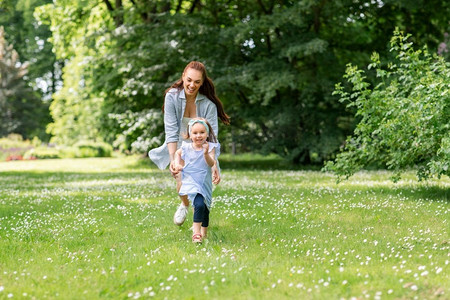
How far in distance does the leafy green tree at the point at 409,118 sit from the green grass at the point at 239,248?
74 cm

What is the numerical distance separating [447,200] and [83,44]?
58.1 ft

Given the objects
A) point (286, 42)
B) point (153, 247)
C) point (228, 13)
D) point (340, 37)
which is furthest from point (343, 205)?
point (228, 13)

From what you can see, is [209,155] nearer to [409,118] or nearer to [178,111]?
[178,111]

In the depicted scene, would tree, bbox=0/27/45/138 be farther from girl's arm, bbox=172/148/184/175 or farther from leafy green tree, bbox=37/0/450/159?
girl's arm, bbox=172/148/184/175

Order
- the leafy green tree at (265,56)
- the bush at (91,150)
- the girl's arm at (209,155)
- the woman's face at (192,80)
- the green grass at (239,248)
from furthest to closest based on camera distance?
the bush at (91,150) → the leafy green tree at (265,56) → the woman's face at (192,80) → the girl's arm at (209,155) → the green grass at (239,248)

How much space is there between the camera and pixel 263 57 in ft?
68.3

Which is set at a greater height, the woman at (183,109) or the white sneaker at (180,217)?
the woman at (183,109)

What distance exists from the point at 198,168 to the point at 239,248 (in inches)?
45.5

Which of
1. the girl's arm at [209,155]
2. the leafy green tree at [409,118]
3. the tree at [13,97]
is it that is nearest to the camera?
the girl's arm at [209,155]

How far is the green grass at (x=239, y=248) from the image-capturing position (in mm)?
4321

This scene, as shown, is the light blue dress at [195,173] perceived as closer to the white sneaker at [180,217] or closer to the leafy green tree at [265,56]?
the white sneaker at [180,217]

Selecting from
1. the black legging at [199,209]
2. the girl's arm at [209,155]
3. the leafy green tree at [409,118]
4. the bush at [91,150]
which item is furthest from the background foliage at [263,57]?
the bush at [91,150]

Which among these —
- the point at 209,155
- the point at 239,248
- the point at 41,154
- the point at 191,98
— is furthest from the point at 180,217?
the point at 41,154

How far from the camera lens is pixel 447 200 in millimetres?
9133
